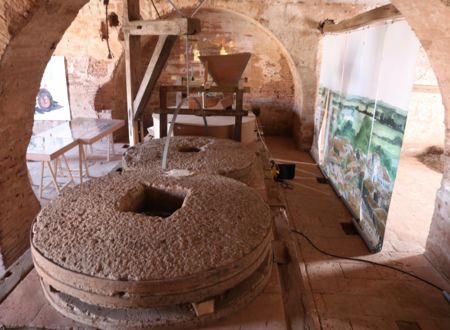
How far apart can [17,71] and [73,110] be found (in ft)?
16.9

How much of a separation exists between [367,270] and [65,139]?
454cm

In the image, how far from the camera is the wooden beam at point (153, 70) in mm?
3071

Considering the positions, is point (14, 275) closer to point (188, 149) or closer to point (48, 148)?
point (188, 149)

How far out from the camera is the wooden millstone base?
1219 mm

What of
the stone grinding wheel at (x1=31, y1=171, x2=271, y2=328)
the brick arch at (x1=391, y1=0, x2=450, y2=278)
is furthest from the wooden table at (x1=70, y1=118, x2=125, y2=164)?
the brick arch at (x1=391, y1=0, x2=450, y2=278)

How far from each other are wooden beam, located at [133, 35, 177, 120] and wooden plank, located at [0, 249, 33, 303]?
2099mm

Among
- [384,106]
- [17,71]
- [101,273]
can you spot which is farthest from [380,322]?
[17,71]

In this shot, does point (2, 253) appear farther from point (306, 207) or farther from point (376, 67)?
point (376, 67)

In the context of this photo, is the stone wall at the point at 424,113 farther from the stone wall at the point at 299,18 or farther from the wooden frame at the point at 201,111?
the wooden frame at the point at 201,111

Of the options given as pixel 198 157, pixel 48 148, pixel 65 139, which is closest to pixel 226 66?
pixel 198 157

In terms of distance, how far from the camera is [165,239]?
53.6 inches

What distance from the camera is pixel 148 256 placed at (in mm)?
1266

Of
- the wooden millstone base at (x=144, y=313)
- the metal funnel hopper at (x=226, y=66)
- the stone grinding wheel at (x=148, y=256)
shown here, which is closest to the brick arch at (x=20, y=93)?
the metal funnel hopper at (x=226, y=66)

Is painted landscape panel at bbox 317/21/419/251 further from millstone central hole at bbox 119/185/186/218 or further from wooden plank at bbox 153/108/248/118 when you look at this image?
millstone central hole at bbox 119/185/186/218
